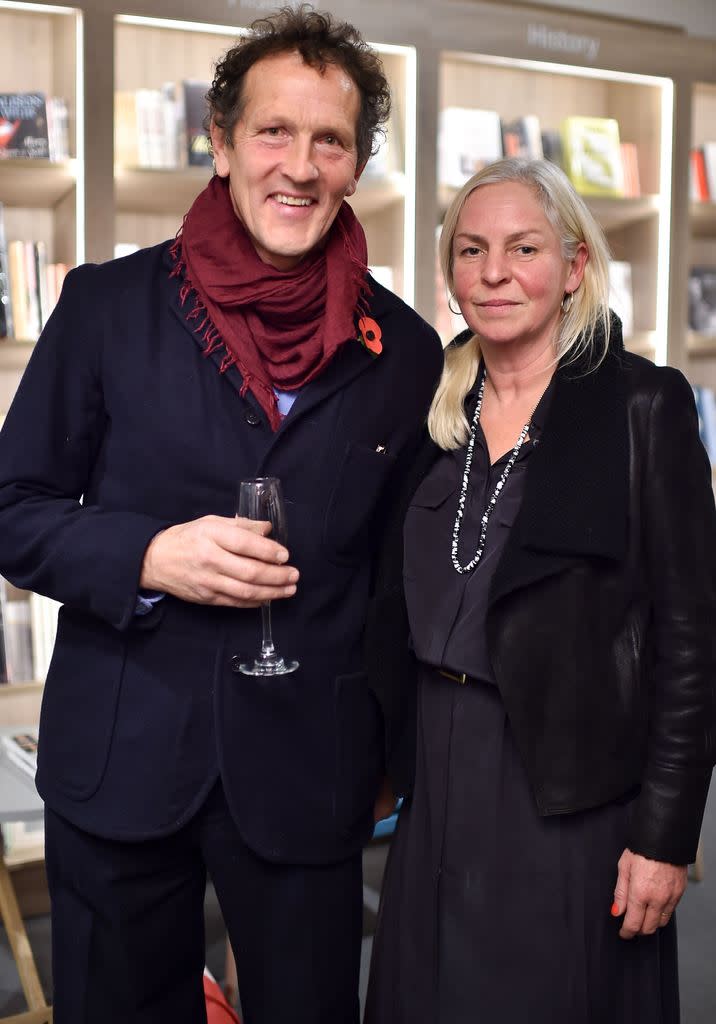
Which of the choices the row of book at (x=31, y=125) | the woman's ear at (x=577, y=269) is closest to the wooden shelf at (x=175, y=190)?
the row of book at (x=31, y=125)

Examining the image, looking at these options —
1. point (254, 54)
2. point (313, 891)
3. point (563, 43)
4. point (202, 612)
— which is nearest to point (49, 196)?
point (563, 43)

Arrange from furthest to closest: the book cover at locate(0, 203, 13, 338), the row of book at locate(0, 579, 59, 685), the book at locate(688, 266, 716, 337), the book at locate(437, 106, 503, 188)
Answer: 1. the book at locate(688, 266, 716, 337)
2. the book at locate(437, 106, 503, 188)
3. the row of book at locate(0, 579, 59, 685)
4. the book cover at locate(0, 203, 13, 338)

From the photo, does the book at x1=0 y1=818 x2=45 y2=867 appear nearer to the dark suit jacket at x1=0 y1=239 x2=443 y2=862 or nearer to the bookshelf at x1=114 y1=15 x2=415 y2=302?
the dark suit jacket at x1=0 y1=239 x2=443 y2=862

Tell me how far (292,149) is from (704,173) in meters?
3.60

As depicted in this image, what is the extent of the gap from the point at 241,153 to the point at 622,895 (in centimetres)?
121

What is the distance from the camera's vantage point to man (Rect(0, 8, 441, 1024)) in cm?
148

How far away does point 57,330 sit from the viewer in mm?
1536

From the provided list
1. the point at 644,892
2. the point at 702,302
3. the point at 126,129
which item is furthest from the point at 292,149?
the point at 702,302

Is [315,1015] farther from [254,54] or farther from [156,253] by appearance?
[254,54]

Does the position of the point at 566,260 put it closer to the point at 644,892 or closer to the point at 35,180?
the point at 644,892

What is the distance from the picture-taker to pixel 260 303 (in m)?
1.54

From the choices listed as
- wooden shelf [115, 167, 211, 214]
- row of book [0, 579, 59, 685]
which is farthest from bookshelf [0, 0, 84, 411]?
row of book [0, 579, 59, 685]

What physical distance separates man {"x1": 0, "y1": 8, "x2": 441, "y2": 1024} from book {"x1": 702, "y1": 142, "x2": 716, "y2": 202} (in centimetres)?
343

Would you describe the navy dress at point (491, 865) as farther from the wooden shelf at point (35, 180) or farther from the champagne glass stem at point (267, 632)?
the wooden shelf at point (35, 180)
